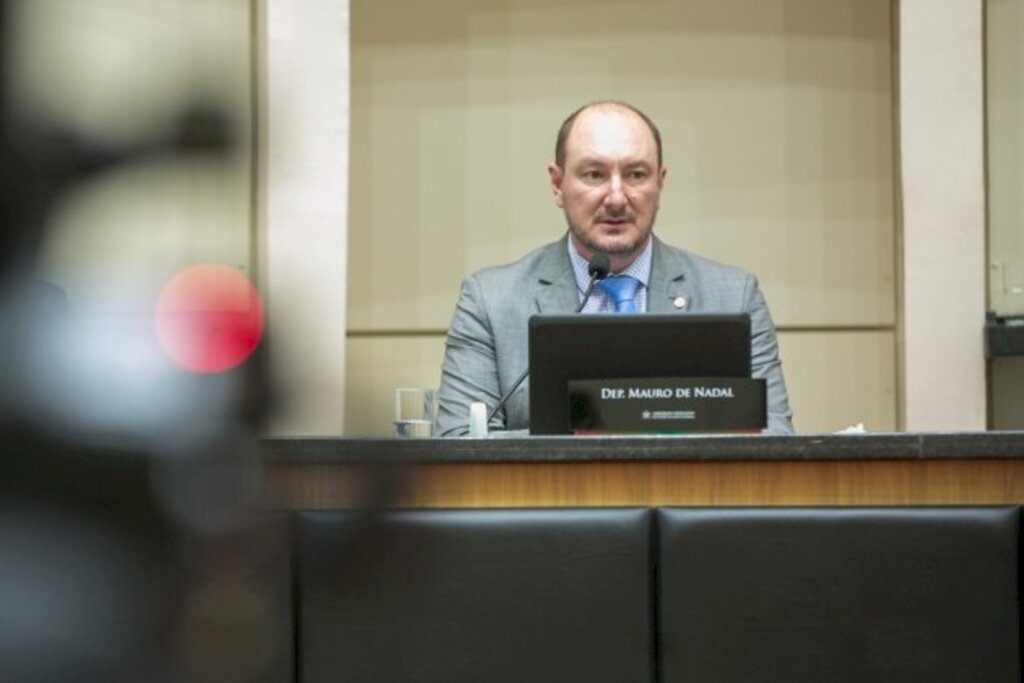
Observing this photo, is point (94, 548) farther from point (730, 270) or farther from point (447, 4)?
point (447, 4)

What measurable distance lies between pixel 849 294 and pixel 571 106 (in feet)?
3.56

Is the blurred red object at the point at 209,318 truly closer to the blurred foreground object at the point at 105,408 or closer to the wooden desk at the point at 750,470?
the blurred foreground object at the point at 105,408

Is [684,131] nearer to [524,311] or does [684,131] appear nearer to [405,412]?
[524,311]

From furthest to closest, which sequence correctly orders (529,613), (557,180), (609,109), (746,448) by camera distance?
1. (557,180)
2. (609,109)
3. (746,448)
4. (529,613)

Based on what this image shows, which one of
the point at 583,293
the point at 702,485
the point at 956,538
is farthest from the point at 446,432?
the point at 956,538

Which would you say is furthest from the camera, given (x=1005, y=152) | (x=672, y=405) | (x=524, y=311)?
(x=1005, y=152)

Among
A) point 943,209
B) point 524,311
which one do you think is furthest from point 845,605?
point 943,209

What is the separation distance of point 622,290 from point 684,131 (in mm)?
1576

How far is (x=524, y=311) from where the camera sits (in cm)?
398

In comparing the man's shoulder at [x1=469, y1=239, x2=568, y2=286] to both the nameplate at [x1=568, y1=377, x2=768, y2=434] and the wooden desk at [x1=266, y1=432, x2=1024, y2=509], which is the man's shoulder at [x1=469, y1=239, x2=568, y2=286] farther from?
the wooden desk at [x1=266, y1=432, x2=1024, y2=509]

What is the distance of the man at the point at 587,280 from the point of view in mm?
3904

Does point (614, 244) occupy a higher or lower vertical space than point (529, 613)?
higher

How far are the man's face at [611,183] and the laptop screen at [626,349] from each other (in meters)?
1.02

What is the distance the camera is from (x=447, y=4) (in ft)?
18.1
